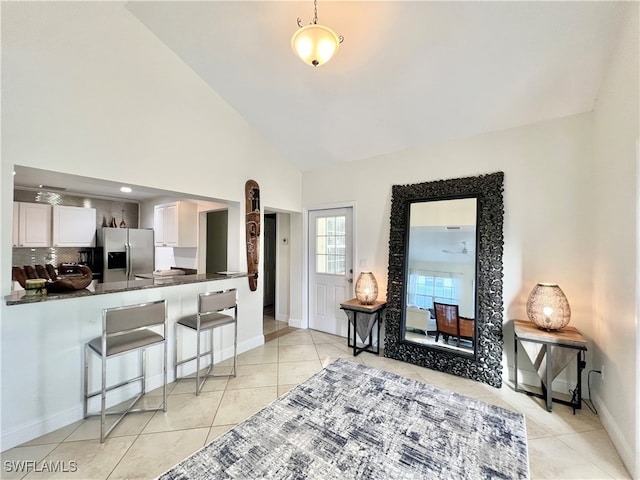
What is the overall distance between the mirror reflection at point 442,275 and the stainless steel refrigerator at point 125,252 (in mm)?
4610

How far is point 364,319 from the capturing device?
3.42 m

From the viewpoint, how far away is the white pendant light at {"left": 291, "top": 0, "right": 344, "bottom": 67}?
5.55ft

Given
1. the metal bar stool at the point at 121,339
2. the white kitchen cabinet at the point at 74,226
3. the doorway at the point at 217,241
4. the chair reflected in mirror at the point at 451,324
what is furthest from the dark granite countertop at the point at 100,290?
the white kitchen cabinet at the point at 74,226

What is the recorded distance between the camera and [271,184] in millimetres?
3895

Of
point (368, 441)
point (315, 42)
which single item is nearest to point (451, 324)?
point (368, 441)

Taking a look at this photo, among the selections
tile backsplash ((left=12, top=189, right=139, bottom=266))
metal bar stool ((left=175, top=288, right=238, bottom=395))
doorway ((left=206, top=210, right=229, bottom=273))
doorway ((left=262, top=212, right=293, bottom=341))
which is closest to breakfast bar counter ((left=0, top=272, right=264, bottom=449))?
metal bar stool ((left=175, top=288, right=238, bottom=395))

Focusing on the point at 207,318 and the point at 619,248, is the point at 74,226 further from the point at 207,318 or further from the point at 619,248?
the point at 619,248

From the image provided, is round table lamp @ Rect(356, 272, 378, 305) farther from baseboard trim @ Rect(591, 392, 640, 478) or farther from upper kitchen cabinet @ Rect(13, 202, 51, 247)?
upper kitchen cabinet @ Rect(13, 202, 51, 247)

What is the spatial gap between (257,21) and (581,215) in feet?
11.2

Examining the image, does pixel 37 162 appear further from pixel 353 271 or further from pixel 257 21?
pixel 353 271

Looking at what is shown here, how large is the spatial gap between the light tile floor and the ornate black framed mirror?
0.27 m

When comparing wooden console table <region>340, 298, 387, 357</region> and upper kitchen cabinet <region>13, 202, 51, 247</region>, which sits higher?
upper kitchen cabinet <region>13, 202, 51, 247</region>

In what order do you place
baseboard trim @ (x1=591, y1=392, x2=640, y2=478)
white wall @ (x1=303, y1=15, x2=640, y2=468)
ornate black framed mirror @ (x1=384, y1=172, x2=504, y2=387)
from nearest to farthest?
baseboard trim @ (x1=591, y1=392, x2=640, y2=478), white wall @ (x1=303, y1=15, x2=640, y2=468), ornate black framed mirror @ (x1=384, y1=172, x2=504, y2=387)

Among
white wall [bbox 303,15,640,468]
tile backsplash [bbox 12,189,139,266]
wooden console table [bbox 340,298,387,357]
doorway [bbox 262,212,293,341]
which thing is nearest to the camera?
white wall [bbox 303,15,640,468]
